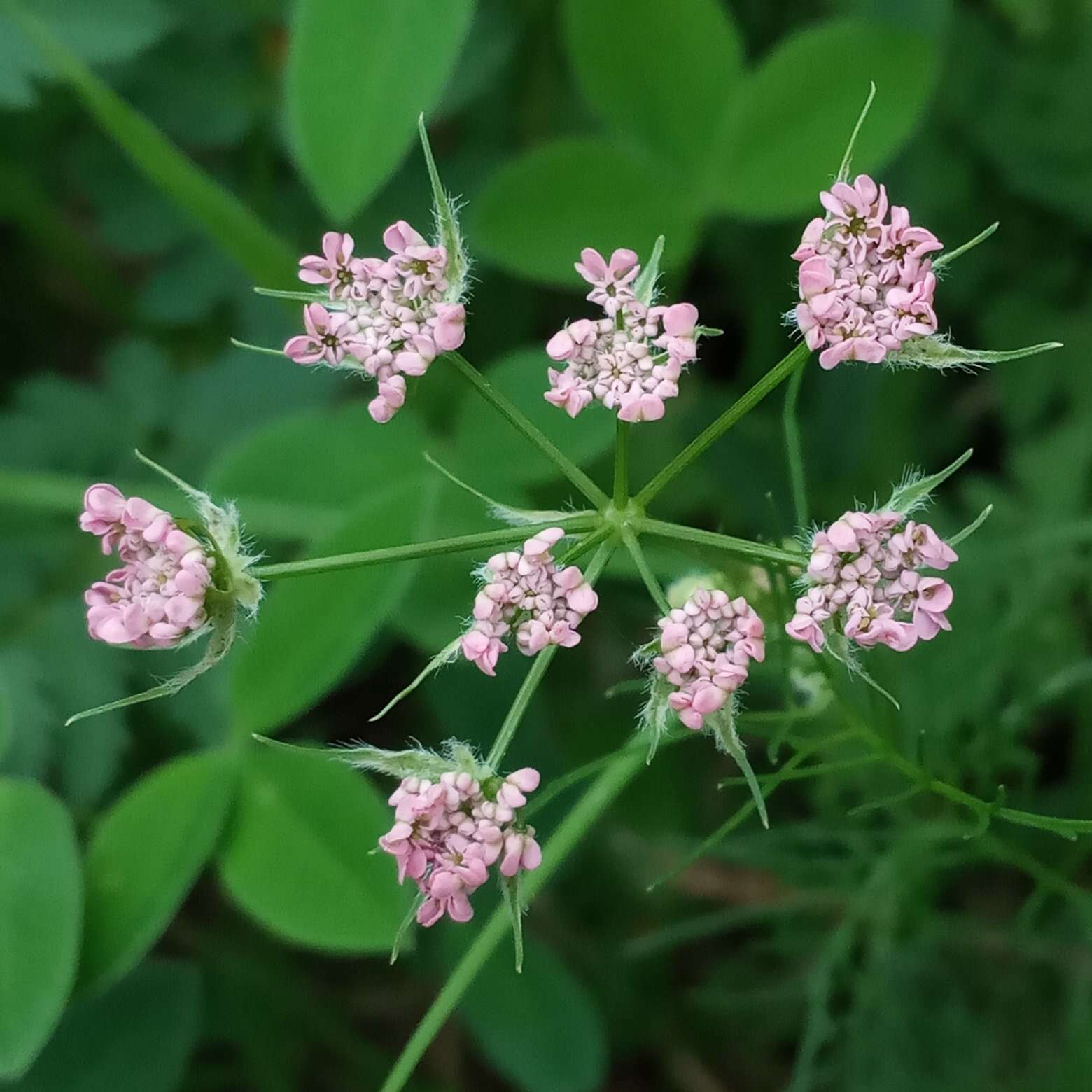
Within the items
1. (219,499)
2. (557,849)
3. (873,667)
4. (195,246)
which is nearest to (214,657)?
(557,849)

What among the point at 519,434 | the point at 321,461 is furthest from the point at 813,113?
the point at 321,461

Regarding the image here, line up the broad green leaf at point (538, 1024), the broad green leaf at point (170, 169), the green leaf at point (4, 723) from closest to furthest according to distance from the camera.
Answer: the green leaf at point (4, 723) → the broad green leaf at point (170, 169) → the broad green leaf at point (538, 1024)

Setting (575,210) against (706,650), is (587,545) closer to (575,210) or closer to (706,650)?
(706,650)

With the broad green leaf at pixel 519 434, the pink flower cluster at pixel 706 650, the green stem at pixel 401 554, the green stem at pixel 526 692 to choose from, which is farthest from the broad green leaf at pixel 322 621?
the pink flower cluster at pixel 706 650

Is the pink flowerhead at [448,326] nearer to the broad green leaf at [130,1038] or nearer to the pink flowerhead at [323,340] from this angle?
the pink flowerhead at [323,340]

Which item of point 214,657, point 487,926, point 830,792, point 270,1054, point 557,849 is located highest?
point 214,657

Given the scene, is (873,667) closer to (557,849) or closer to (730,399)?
(557,849)
